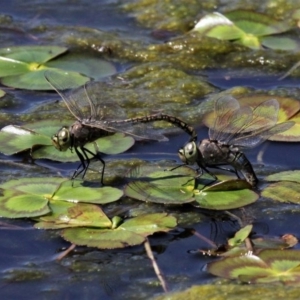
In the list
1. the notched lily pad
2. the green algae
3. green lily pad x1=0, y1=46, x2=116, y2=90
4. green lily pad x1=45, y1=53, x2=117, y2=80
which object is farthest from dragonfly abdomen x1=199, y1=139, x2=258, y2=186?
green lily pad x1=45, y1=53, x2=117, y2=80

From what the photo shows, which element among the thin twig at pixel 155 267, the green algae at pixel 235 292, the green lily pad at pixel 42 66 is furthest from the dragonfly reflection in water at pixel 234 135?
the green lily pad at pixel 42 66

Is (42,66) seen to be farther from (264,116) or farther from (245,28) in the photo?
(264,116)

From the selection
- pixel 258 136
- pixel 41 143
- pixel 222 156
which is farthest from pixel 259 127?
pixel 41 143

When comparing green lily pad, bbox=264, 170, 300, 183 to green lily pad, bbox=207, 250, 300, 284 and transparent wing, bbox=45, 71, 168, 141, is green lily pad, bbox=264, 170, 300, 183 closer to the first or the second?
transparent wing, bbox=45, 71, 168, 141

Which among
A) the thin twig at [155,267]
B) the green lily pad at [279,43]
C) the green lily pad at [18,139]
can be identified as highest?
the green lily pad at [279,43]

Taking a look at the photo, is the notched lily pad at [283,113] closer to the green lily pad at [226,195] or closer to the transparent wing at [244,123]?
the transparent wing at [244,123]

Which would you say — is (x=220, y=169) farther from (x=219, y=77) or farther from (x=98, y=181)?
(x=219, y=77)
